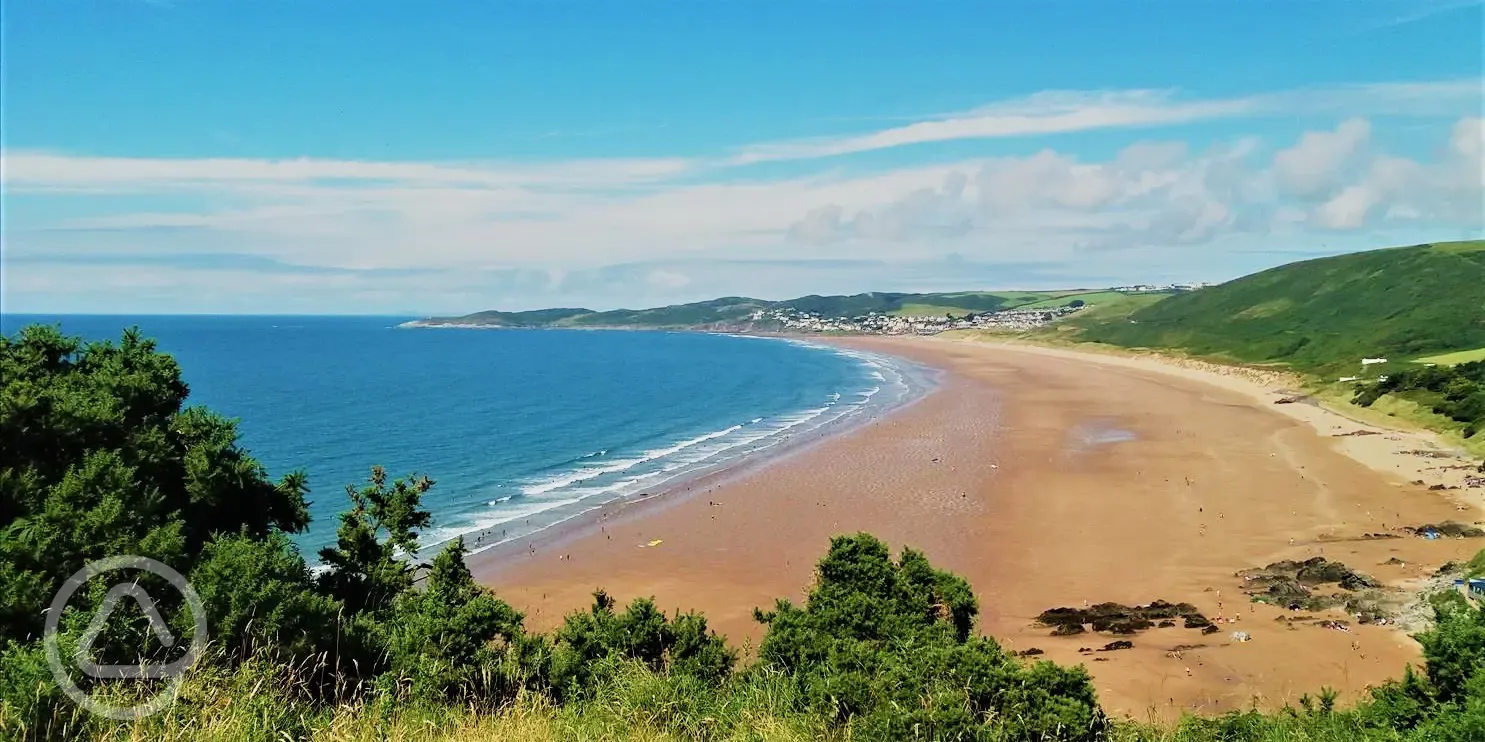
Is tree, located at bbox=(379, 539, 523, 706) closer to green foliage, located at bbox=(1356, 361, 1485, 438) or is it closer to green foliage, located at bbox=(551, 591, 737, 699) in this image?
green foliage, located at bbox=(551, 591, 737, 699)

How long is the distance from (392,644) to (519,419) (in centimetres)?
5218

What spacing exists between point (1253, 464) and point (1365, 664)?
27001 millimetres

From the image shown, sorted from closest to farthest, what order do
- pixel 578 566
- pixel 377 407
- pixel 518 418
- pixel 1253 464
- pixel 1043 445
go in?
pixel 578 566 → pixel 1253 464 → pixel 1043 445 → pixel 518 418 → pixel 377 407

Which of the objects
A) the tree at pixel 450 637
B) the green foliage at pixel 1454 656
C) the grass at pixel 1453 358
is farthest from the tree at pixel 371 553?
the grass at pixel 1453 358

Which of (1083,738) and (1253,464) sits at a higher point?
(1083,738)

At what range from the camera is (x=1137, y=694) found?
18234 mm

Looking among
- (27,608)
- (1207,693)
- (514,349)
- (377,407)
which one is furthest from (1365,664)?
(514,349)

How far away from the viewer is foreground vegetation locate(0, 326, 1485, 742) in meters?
6.18

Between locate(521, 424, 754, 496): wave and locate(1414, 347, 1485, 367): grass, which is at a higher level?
locate(1414, 347, 1485, 367): grass

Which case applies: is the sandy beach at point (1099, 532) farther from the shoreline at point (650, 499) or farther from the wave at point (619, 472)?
the wave at point (619, 472)

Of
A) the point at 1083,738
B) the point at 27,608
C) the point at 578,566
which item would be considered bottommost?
the point at 578,566

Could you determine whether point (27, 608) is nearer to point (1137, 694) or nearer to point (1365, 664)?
point (1137, 694)

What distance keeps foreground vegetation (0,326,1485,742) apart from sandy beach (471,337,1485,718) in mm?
4381

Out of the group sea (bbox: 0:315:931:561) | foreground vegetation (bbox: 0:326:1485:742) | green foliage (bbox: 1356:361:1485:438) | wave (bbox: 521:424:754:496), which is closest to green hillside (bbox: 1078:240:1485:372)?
green foliage (bbox: 1356:361:1485:438)
